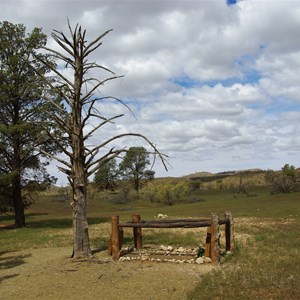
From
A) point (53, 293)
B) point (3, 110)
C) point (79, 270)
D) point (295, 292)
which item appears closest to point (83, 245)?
point (79, 270)

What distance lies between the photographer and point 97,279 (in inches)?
428

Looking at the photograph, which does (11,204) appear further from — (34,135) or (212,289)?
(212,289)

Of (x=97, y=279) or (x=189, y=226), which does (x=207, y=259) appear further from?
(x=97, y=279)

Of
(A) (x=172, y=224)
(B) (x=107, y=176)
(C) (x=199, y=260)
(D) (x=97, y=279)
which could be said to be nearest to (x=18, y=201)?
(A) (x=172, y=224)

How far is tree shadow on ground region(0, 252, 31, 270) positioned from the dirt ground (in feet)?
0.12

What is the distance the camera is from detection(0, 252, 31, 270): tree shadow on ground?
13.6m

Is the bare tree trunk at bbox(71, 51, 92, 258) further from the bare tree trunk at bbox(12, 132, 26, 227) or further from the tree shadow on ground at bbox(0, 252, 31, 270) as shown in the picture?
the bare tree trunk at bbox(12, 132, 26, 227)

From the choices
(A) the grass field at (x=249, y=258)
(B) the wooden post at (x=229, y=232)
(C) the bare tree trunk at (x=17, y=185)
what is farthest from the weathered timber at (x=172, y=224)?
(C) the bare tree trunk at (x=17, y=185)

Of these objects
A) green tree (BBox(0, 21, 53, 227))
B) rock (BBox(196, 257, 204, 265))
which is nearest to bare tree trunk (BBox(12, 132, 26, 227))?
green tree (BBox(0, 21, 53, 227))

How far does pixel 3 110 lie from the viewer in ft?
85.8

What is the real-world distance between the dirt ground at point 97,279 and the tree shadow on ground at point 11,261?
36mm

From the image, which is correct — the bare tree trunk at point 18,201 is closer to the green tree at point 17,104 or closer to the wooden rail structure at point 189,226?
the green tree at point 17,104

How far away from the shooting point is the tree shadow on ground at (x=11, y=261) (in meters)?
13.6

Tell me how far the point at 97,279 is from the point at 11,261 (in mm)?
4927
